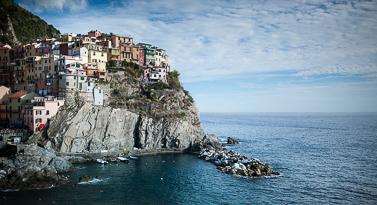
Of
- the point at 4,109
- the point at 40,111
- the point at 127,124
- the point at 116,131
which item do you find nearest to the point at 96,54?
the point at 127,124

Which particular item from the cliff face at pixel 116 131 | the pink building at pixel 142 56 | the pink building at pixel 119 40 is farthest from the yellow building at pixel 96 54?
the cliff face at pixel 116 131

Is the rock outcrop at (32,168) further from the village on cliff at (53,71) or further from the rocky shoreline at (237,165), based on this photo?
the rocky shoreline at (237,165)

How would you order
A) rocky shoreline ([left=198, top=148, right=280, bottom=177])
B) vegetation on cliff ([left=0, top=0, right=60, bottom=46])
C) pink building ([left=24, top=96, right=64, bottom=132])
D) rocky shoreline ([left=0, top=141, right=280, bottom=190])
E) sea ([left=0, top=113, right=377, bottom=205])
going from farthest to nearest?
vegetation on cliff ([left=0, top=0, right=60, bottom=46]) < pink building ([left=24, top=96, right=64, bottom=132]) < rocky shoreline ([left=198, top=148, right=280, bottom=177]) < rocky shoreline ([left=0, top=141, right=280, bottom=190]) < sea ([left=0, top=113, right=377, bottom=205])

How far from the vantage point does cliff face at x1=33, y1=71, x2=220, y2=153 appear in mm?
62500

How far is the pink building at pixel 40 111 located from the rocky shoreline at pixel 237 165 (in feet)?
126

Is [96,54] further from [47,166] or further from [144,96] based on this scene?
[47,166]

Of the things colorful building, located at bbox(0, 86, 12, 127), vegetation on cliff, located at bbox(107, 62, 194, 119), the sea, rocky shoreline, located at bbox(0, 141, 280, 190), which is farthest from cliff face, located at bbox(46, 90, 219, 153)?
colorful building, located at bbox(0, 86, 12, 127)

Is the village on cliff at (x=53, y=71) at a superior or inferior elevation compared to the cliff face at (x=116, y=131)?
superior

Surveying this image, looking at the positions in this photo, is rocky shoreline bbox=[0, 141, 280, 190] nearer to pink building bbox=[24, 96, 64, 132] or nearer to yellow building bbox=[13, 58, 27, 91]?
pink building bbox=[24, 96, 64, 132]

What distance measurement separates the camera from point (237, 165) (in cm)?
5653

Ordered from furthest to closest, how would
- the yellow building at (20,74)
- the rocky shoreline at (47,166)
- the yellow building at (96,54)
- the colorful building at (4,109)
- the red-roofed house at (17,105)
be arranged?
1. the yellow building at (96,54)
2. the yellow building at (20,74)
3. the colorful building at (4,109)
4. the red-roofed house at (17,105)
5. the rocky shoreline at (47,166)

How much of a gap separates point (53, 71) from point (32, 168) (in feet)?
114

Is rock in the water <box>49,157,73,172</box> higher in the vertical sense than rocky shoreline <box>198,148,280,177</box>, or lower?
higher

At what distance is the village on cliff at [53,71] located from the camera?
64438 mm
